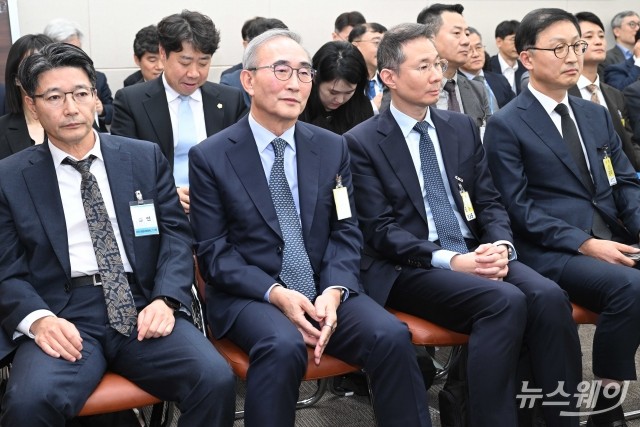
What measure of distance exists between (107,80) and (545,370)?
4.78m

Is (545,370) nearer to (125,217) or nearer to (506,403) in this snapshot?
(506,403)

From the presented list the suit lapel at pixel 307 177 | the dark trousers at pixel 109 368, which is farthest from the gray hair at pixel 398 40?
the dark trousers at pixel 109 368

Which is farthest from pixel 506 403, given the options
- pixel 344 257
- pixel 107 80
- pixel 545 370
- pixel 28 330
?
pixel 107 80

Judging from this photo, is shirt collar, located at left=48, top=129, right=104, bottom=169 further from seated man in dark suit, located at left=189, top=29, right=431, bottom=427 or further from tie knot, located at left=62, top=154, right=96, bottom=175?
seated man in dark suit, located at left=189, top=29, right=431, bottom=427

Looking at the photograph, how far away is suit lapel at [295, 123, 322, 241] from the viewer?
2795mm

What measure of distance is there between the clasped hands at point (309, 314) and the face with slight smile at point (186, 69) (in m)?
1.57

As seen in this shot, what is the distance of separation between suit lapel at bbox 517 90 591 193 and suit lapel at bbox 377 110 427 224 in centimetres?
59

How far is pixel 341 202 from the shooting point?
9.31 ft

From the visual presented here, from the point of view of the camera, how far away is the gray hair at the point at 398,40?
322 cm

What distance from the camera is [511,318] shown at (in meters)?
2.69

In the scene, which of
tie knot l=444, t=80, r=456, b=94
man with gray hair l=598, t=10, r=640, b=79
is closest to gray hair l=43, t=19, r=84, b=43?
tie knot l=444, t=80, r=456, b=94

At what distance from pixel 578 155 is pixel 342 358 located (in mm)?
1419

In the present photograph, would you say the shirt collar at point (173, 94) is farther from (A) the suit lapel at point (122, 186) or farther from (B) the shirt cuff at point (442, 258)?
(B) the shirt cuff at point (442, 258)

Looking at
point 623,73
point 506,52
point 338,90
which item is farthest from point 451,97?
point 506,52
